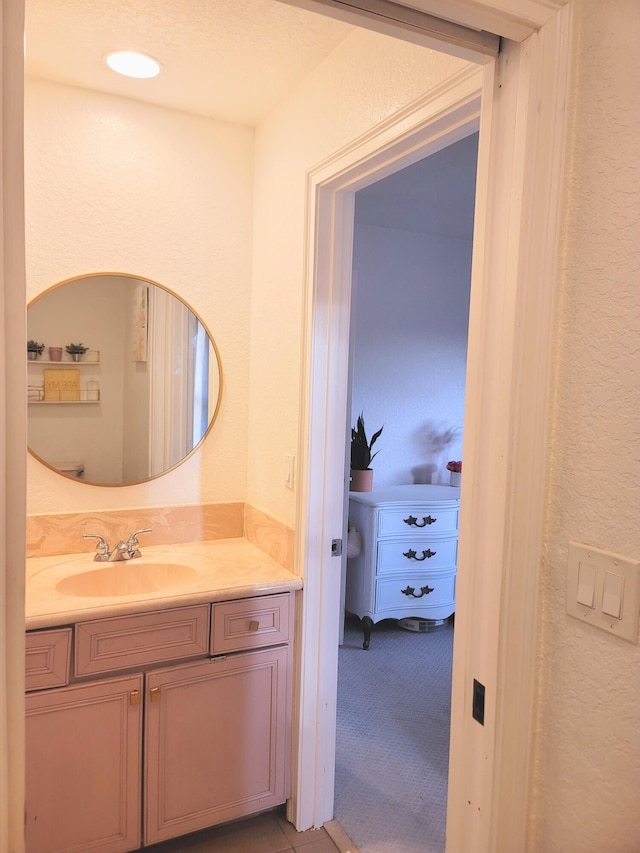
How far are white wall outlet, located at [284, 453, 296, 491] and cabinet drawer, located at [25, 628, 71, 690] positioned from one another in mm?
794

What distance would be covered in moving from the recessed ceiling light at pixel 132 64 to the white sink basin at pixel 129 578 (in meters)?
1.60

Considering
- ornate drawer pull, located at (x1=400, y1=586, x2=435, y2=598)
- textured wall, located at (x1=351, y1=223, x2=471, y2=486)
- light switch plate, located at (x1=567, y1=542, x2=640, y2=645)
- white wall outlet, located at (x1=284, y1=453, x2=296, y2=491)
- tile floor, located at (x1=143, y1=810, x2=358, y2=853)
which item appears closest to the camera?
light switch plate, located at (x1=567, y1=542, x2=640, y2=645)

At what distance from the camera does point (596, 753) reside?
891 millimetres

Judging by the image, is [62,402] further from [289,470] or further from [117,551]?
[289,470]

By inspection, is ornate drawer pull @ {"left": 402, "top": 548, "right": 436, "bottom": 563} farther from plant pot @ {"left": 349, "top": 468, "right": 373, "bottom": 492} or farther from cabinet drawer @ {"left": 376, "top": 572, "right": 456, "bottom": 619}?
plant pot @ {"left": 349, "top": 468, "right": 373, "bottom": 492}

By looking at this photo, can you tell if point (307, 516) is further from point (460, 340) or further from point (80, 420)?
point (460, 340)

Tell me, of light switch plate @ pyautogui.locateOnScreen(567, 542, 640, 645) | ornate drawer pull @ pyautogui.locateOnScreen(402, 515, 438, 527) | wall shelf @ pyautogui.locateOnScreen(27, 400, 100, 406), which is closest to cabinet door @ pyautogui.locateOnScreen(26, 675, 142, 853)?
wall shelf @ pyautogui.locateOnScreen(27, 400, 100, 406)

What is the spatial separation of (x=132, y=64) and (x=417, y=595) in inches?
116

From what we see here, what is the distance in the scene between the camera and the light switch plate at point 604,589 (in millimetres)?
849

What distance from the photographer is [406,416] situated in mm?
4078

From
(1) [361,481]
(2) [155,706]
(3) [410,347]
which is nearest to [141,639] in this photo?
(2) [155,706]

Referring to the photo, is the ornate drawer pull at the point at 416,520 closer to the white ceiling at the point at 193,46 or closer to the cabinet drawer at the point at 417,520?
the cabinet drawer at the point at 417,520

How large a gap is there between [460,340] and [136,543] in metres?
2.86

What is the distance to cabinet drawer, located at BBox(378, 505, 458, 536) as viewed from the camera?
347cm
